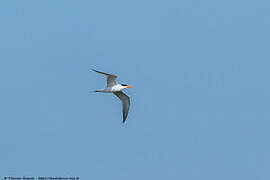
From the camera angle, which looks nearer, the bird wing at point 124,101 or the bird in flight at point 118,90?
the bird in flight at point 118,90

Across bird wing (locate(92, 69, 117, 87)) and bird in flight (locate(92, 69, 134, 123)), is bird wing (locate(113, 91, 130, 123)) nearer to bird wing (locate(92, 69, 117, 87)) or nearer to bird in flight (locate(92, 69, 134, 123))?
bird in flight (locate(92, 69, 134, 123))

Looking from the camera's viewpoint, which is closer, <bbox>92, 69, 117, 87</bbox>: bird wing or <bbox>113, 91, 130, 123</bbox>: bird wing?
<bbox>92, 69, 117, 87</bbox>: bird wing

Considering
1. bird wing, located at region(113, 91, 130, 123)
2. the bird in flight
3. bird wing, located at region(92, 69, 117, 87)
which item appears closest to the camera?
bird wing, located at region(92, 69, 117, 87)

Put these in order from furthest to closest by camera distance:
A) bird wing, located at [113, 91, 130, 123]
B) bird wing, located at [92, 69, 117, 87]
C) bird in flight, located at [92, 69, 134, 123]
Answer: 1. bird wing, located at [113, 91, 130, 123]
2. bird in flight, located at [92, 69, 134, 123]
3. bird wing, located at [92, 69, 117, 87]

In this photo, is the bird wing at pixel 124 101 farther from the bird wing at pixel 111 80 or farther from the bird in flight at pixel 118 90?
the bird wing at pixel 111 80

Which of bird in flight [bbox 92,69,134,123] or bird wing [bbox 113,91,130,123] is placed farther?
bird wing [bbox 113,91,130,123]

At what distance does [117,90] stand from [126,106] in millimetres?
2947

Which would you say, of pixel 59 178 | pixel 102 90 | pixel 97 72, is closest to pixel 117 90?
pixel 102 90

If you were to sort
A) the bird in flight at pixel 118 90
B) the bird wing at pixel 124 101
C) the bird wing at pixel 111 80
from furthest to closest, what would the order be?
the bird wing at pixel 124 101 → the bird in flight at pixel 118 90 → the bird wing at pixel 111 80

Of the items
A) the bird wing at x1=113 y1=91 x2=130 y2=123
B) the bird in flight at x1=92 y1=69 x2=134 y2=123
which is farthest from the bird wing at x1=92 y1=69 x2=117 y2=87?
the bird wing at x1=113 y1=91 x2=130 y2=123

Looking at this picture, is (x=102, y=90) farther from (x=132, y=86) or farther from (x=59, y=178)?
(x=59, y=178)

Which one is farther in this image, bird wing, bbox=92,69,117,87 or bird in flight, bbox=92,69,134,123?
bird in flight, bbox=92,69,134,123

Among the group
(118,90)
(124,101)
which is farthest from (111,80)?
(124,101)

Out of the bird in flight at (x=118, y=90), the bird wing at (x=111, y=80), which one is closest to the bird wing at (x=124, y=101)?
the bird in flight at (x=118, y=90)
